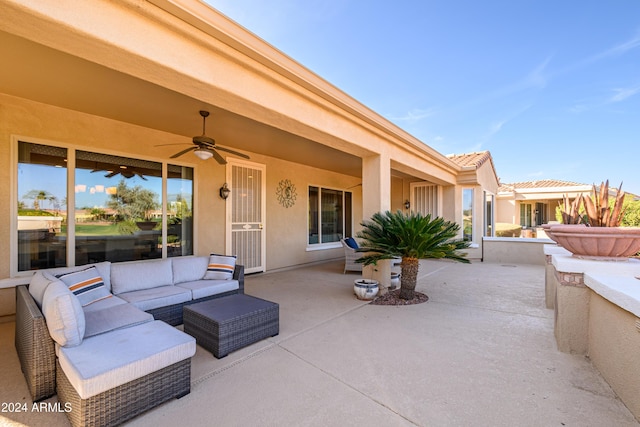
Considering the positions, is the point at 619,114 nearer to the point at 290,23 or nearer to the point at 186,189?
the point at 290,23

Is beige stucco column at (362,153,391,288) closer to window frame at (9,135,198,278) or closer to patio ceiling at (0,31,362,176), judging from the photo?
patio ceiling at (0,31,362,176)

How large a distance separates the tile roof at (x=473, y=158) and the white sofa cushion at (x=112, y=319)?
406 inches

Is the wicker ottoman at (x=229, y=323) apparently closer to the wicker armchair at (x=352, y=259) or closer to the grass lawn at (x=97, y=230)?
the grass lawn at (x=97, y=230)

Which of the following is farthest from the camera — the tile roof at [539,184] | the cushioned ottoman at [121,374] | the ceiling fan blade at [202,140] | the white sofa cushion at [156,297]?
the tile roof at [539,184]

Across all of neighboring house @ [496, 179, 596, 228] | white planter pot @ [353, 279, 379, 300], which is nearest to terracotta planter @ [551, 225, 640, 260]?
white planter pot @ [353, 279, 379, 300]

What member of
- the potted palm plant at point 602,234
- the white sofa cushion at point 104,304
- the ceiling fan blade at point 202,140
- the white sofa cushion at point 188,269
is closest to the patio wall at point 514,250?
the potted palm plant at point 602,234

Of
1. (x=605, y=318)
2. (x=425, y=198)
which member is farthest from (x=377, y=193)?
(x=425, y=198)

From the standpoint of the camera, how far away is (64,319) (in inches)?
85.7

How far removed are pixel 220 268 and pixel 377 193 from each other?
3.28 m

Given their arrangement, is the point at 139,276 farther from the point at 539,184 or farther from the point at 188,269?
the point at 539,184

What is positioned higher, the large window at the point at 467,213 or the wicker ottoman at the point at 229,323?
the large window at the point at 467,213

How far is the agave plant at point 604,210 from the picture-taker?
2.83 meters

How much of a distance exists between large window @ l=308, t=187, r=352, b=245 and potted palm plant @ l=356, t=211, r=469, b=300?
4.13 metres

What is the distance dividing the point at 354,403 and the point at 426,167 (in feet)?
21.9
